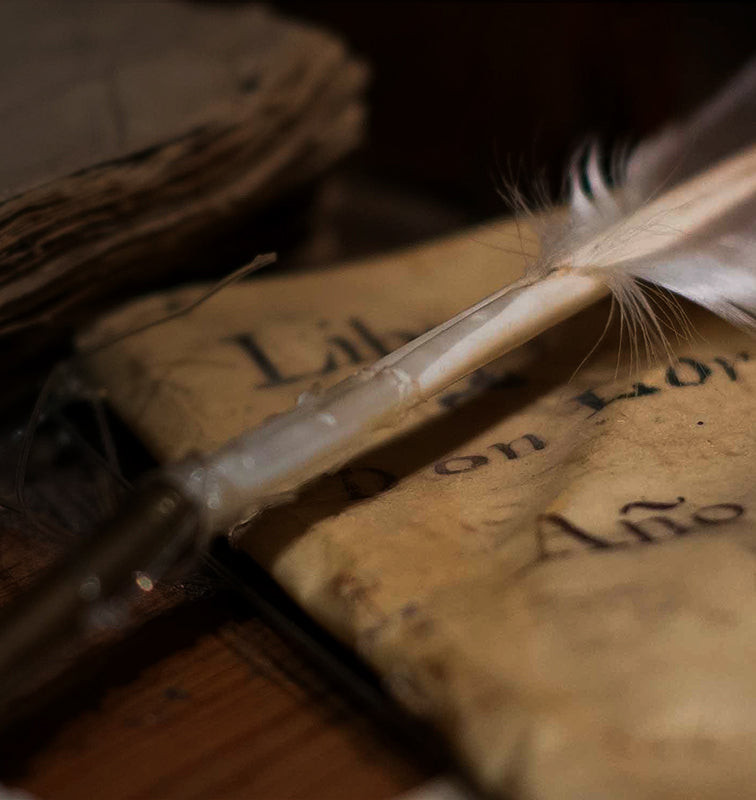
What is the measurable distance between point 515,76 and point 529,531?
73 cm

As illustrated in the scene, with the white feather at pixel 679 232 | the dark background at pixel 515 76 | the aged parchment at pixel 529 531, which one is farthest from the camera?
the dark background at pixel 515 76

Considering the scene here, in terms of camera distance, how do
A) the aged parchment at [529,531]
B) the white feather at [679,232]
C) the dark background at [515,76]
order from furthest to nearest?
the dark background at [515,76], the white feather at [679,232], the aged parchment at [529,531]

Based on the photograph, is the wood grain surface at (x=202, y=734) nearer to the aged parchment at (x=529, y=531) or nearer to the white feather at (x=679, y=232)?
the aged parchment at (x=529, y=531)

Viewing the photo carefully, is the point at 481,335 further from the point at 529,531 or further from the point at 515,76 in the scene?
the point at 515,76

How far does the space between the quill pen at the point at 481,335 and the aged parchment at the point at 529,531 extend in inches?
1.5

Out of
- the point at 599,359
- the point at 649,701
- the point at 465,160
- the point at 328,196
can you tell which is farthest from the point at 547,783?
the point at 465,160

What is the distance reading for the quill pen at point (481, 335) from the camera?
0.41 m

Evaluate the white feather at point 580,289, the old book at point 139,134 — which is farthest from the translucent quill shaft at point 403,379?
the old book at point 139,134

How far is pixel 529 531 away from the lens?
48 cm

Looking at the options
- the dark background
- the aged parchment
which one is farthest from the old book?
the dark background

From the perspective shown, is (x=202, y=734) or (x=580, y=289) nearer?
(x=202, y=734)

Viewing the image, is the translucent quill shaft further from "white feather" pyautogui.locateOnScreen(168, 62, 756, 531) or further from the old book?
the old book

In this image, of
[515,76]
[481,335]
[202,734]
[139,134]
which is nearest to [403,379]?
[481,335]

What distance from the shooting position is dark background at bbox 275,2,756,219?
3.26 ft
